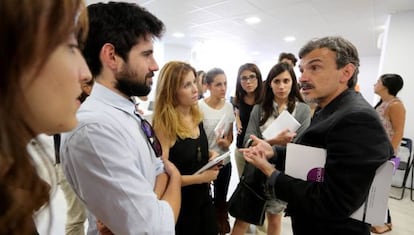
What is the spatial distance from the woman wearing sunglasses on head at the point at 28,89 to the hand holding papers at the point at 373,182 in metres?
0.96

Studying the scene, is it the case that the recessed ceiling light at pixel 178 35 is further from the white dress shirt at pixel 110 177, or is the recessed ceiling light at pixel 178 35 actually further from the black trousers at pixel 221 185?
the white dress shirt at pixel 110 177

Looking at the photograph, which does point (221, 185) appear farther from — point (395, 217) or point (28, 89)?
point (395, 217)

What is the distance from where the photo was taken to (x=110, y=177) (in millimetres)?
645

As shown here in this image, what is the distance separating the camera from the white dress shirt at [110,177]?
646mm

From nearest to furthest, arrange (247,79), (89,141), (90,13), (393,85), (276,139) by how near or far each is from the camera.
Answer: (89,141), (90,13), (276,139), (247,79), (393,85)

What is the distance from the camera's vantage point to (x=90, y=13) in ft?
2.77

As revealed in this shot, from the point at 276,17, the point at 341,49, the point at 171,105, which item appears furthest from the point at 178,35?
the point at 341,49

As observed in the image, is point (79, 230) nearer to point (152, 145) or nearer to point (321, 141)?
point (152, 145)

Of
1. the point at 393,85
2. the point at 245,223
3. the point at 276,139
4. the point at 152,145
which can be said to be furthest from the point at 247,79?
the point at 393,85

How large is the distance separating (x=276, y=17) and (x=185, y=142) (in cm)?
379

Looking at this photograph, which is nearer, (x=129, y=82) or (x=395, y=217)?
(x=129, y=82)

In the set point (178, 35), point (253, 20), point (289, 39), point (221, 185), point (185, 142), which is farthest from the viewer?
point (178, 35)

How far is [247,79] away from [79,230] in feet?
6.73

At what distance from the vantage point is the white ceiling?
3.53m
